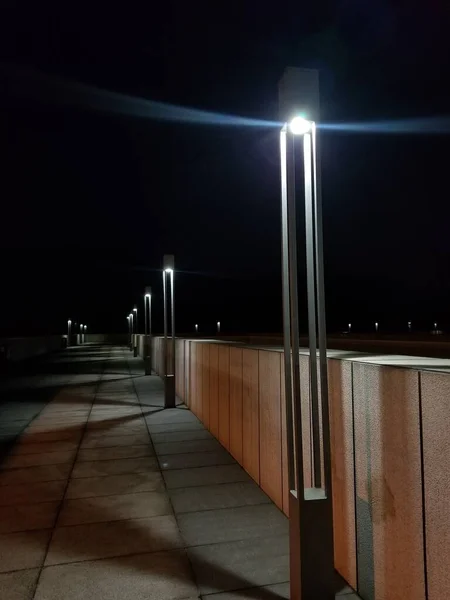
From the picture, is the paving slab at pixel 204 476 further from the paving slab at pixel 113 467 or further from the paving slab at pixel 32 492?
the paving slab at pixel 32 492

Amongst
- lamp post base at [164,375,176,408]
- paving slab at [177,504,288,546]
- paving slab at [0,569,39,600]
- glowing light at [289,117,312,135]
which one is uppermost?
glowing light at [289,117,312,135]

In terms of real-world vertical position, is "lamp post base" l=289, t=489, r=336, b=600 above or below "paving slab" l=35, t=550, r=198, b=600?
above

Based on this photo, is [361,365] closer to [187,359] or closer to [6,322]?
[187,359]

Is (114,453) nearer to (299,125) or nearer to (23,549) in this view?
(23,549)

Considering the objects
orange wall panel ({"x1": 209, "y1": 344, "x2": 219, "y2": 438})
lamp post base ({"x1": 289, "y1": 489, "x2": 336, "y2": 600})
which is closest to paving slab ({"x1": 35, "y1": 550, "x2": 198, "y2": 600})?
lamp post base ({"x1": 289, "y1": 489, "x2": 336, "y2": 600})

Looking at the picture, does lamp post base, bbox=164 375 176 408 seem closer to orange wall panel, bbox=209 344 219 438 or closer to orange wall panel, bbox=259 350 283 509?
orange wall panel, bbox=209 344 219 438

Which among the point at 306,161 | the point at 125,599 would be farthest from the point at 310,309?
the point at 125,599

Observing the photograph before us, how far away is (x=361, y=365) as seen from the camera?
3516 millimetres

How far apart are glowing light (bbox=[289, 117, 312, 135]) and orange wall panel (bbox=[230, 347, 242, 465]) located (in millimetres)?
3856

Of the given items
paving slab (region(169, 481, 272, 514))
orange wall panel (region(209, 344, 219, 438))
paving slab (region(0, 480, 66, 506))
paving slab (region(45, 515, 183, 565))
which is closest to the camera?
paving slab (region(45, 515, 183, 565))

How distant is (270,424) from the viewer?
216 inches

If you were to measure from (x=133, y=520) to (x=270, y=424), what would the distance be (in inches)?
72.1

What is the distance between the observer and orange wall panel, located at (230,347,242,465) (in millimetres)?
6950

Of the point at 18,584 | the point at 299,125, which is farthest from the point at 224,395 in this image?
the point at 299,125
